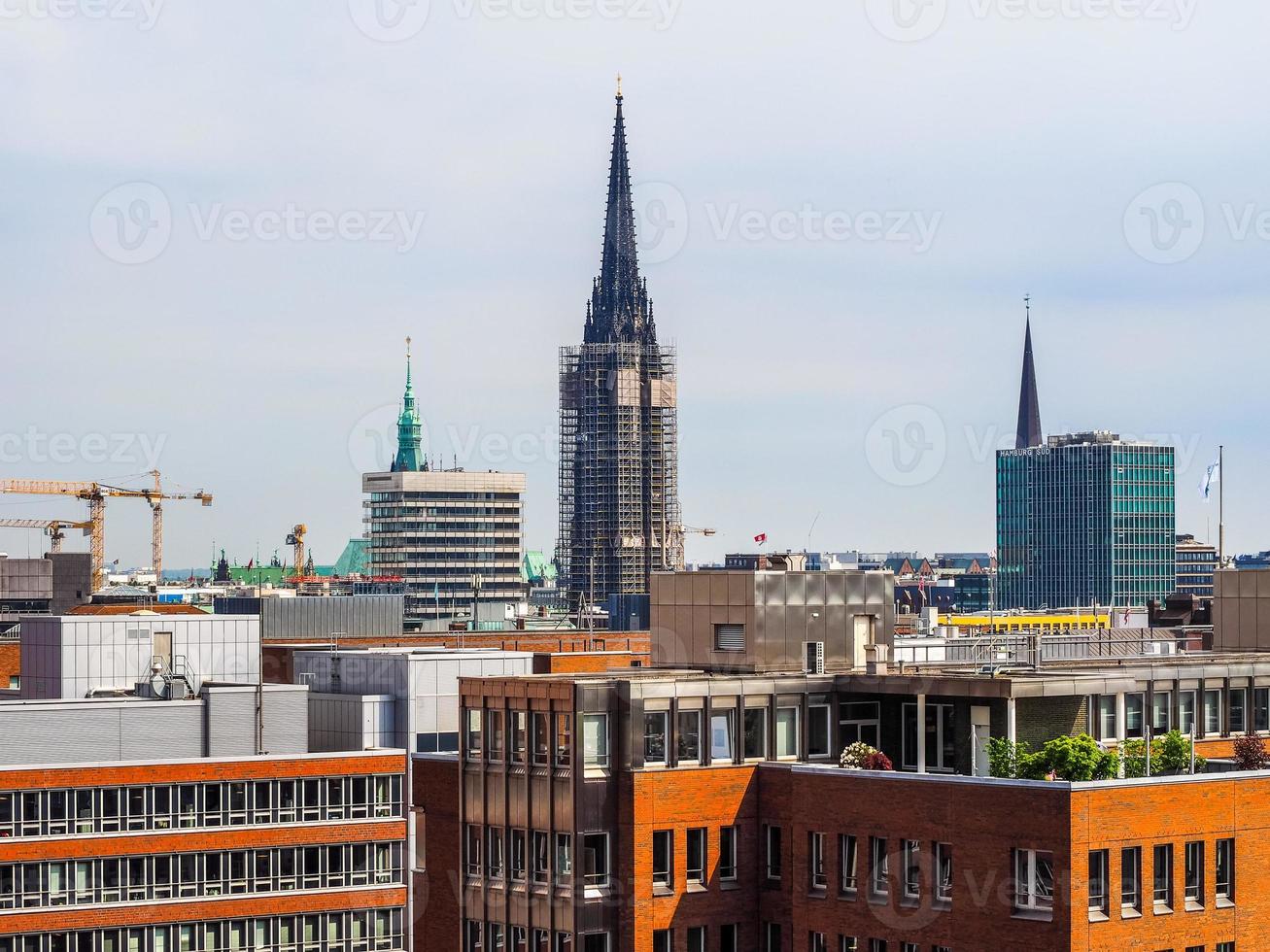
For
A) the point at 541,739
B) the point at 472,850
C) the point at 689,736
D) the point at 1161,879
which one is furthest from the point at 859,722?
the point at 1161,879

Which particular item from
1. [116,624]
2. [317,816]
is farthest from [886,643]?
[116,624]

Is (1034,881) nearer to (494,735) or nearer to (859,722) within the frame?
(859,722)

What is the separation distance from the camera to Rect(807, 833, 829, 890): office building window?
71.7 m

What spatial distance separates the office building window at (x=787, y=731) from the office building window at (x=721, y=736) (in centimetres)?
230

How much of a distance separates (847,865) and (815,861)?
5.05 ft

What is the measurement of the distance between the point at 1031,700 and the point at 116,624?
5419cm

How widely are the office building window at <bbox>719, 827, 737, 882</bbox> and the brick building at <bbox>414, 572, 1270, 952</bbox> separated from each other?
0.18 metres

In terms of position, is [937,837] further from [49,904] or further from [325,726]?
[325,726]

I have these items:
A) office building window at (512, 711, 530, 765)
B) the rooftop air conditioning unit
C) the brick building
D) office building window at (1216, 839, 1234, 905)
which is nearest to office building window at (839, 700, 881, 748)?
the brick building

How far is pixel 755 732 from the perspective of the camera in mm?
75812

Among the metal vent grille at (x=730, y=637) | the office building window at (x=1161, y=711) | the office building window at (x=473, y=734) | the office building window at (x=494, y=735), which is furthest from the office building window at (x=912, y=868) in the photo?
the office building window at (x=473, y=734)

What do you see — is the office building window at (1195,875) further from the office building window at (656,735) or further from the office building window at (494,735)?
the office building window at (494,735)

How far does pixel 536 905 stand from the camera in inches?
A: 2921

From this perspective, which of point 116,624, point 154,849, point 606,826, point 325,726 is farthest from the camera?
point 116,624
